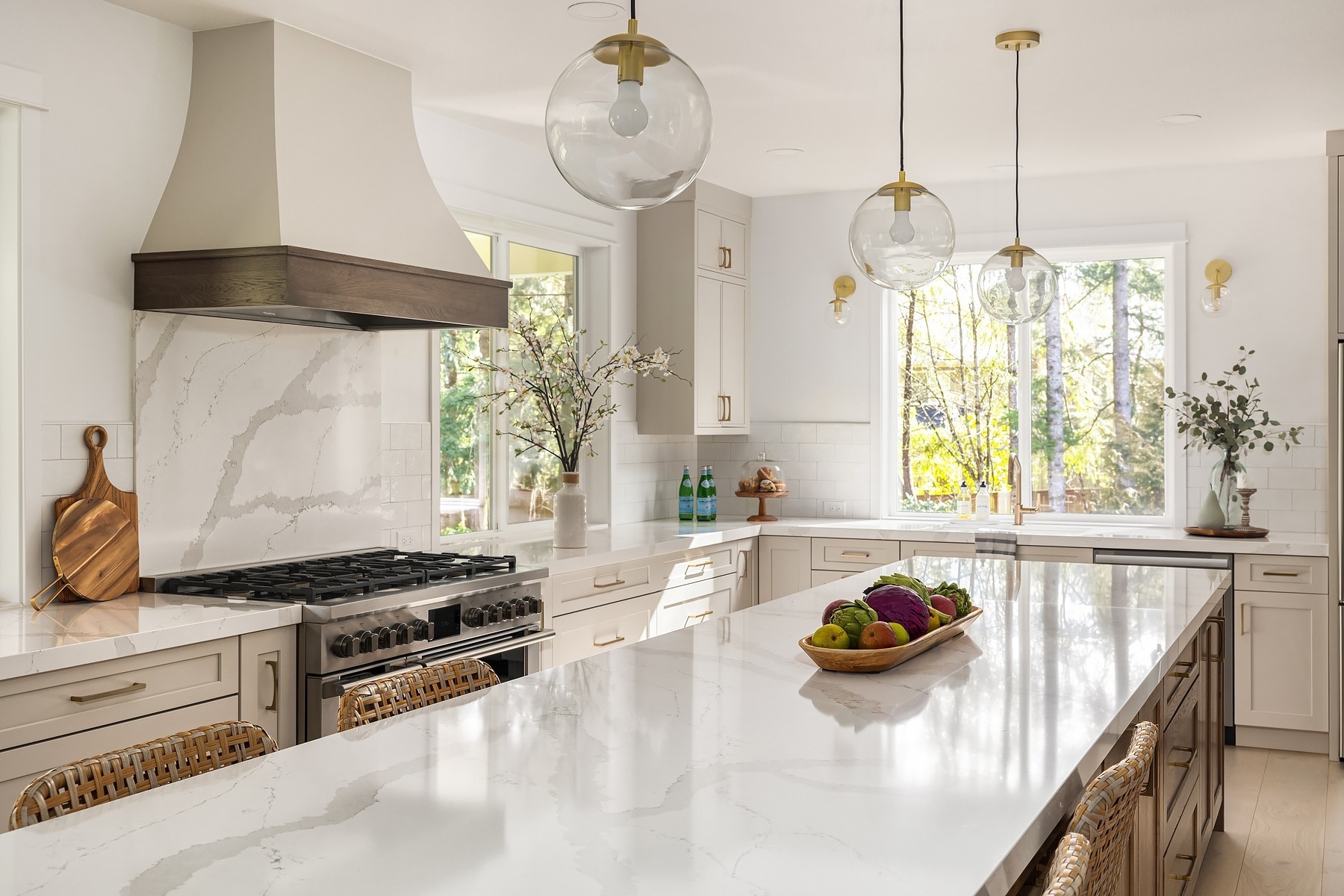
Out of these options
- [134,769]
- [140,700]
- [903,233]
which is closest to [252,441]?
[140,700]

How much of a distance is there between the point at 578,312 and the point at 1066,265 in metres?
2.47

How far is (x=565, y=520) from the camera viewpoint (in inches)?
179

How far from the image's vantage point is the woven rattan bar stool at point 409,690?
205 centimetres

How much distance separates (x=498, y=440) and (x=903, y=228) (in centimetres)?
279

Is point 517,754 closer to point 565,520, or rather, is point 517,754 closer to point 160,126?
point 160,126

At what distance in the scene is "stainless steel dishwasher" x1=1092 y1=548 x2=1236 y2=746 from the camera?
4.82 m

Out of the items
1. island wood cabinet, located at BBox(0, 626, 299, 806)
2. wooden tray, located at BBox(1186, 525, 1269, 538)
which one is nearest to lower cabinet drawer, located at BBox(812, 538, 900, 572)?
wooden tray, located at BBox(1186, 525, 1269, 538)

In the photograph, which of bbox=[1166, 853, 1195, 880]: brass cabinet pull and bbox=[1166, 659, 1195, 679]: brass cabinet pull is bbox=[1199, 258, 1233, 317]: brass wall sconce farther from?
bbox=[1166, 853, 1195, 880]: brass cabinet pull

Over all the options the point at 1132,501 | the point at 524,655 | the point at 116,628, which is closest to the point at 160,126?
the point at 116,628

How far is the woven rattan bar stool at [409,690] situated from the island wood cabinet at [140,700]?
64 centimetres

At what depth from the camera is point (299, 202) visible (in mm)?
3234

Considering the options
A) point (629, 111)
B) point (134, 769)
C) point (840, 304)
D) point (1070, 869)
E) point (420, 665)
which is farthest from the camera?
point (840, 304)

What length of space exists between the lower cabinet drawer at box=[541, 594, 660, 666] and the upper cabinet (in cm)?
125

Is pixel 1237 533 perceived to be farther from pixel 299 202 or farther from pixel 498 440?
pixel 299 202
